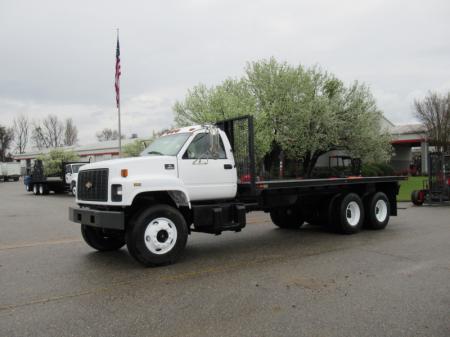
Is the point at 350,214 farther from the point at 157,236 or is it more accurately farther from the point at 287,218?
the point at 157,236

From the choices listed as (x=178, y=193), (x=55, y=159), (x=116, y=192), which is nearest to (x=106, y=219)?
(x=116, y=192)

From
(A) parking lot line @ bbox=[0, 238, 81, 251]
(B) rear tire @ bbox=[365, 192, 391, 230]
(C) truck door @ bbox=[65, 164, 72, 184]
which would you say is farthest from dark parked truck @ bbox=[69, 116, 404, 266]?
(C) truck door @ bbox=[65, 164, 72, 184]

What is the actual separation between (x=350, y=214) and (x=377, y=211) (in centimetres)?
112

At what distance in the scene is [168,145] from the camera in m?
8.21

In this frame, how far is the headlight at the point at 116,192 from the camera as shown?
7016 mm

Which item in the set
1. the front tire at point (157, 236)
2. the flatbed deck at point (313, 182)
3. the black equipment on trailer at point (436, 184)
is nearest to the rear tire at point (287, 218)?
the flatbed deck at point (313, 182)

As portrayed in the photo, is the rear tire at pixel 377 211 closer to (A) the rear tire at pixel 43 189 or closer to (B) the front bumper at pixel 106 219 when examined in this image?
(B) the front bumper at pixel 106 219

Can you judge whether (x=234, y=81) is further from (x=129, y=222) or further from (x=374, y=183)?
(x=129, y=222)

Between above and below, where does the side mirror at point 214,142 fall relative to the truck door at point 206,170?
above

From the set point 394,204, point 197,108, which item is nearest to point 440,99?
point 197,108

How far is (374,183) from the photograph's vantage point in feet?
37.0

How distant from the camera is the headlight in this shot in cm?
702

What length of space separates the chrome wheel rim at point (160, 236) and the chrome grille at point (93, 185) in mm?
910

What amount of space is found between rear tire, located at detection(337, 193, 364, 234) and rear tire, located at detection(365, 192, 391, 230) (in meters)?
0.35
